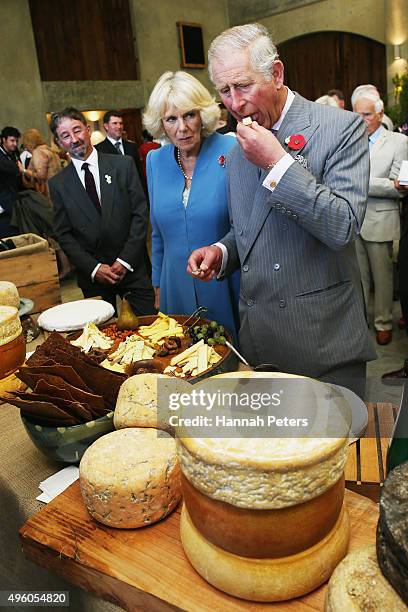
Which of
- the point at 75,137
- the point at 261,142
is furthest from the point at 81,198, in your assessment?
the point at 261,142

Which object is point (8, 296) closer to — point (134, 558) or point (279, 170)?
point (279, 170)

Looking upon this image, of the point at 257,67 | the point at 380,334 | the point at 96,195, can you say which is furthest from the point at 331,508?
the point at 380,334

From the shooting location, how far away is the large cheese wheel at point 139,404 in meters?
0.97

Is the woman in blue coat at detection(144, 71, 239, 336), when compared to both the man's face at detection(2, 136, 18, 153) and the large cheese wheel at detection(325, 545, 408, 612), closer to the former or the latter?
the large cheese wheel at detection(325, 545, 408, 612)

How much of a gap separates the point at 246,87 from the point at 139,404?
0.95 m

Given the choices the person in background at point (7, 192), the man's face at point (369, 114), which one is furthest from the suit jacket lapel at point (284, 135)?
the person in background at point (7, 192)

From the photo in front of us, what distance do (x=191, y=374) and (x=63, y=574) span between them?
2.01 ft

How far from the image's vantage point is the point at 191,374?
1.38m

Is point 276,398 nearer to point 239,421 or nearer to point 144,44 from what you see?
point 239,421

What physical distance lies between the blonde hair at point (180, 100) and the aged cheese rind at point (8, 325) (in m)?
Result: 1.26

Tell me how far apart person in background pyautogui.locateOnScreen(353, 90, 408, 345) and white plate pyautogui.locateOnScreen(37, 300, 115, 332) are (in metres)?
2.70

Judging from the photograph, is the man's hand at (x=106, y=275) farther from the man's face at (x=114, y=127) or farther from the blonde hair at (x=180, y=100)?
the man's face at (x=114, y=127)

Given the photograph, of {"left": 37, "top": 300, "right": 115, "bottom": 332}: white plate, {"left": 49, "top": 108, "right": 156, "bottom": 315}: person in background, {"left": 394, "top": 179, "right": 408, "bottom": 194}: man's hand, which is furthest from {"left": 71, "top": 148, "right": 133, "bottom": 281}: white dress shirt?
{"left": 394, "top": 179, "right": 408, "bottom": 194}: man's hand

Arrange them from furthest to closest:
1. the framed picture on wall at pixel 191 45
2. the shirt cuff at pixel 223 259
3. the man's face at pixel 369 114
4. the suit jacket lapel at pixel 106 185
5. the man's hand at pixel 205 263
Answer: the framed picture on wall at pixel 191 45 → the man's face at pixel 369 114 → the suit jacket lapel at pixel 106 185 → the shirt cuff at pixel 223 259 → the man's hand at pixel 205 263
